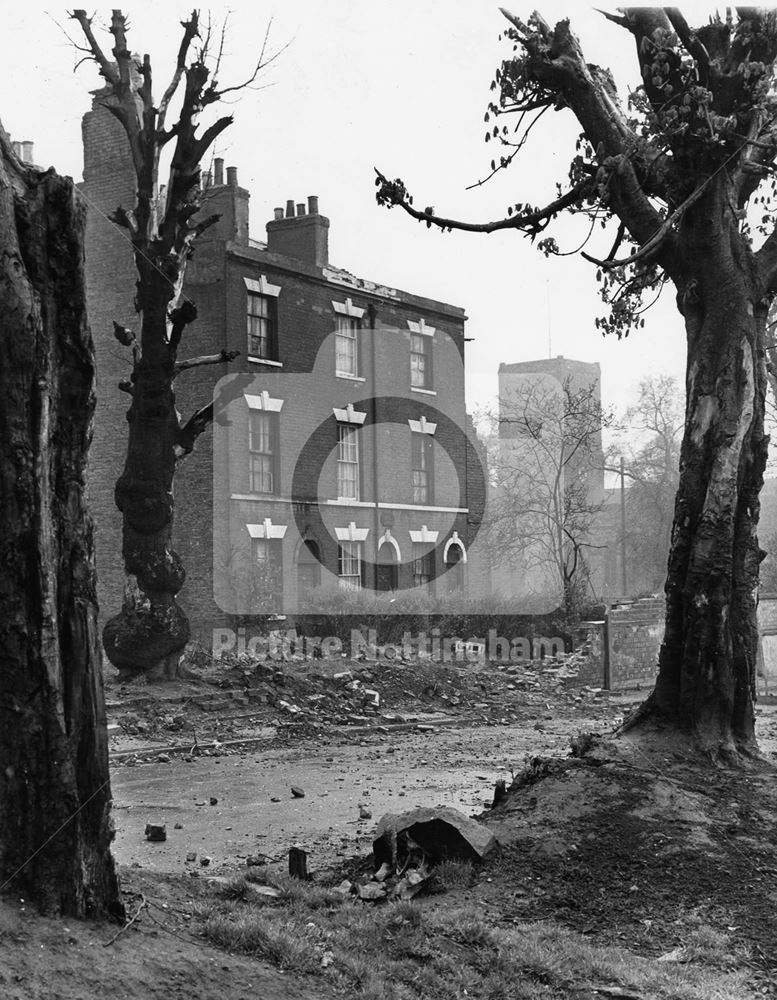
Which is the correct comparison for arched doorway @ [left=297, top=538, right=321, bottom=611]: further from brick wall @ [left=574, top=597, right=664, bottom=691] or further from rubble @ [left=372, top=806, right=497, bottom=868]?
rubble @ [left=372, top=806, right=497, bottom=868]

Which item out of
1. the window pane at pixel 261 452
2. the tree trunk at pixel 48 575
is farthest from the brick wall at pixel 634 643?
the tree trunk at pixel 48 575

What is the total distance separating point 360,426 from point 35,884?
98.8ft

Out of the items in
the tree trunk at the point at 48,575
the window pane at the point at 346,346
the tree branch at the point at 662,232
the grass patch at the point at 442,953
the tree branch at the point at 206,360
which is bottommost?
the grass patch at the point at 442,953

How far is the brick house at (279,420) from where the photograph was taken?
30.5 meters

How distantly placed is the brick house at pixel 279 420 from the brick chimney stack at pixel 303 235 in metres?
0.06

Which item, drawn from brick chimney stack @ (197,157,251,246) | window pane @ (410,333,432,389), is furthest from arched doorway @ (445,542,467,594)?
brick chimney stack @ (197,157,251,246)

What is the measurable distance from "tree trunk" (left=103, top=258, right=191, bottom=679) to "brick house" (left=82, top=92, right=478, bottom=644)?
26.3 feet

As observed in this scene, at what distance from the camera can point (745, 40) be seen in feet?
38.5

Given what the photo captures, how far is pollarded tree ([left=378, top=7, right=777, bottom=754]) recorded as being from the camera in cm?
1127

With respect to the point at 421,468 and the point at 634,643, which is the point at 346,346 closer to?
the point at 421,468

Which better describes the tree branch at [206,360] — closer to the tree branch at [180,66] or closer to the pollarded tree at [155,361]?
the pollarded tree at [155,361]

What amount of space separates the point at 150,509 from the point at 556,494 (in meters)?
20.1

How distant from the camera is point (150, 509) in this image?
2030 centimetres

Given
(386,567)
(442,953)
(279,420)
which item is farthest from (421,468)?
(442,953)
